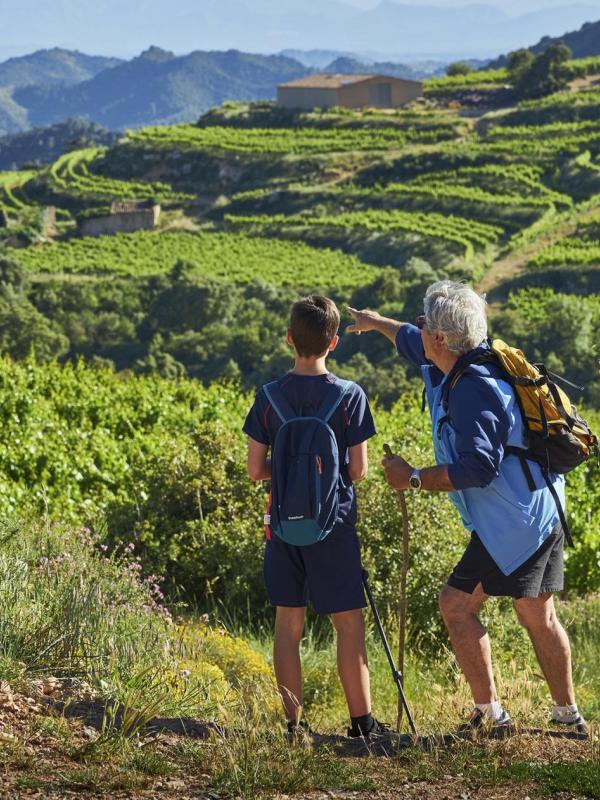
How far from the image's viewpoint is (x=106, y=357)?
48250 millimetres

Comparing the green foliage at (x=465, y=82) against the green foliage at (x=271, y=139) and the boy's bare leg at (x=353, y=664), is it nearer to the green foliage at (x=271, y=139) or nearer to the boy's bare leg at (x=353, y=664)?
the green foliage at (x=271, y=139)

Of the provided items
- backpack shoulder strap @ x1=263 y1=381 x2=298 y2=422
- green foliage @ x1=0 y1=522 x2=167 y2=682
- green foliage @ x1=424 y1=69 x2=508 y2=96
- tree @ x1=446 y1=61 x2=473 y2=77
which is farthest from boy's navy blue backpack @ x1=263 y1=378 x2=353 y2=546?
tree @ x1=446 y1=61 x2=473 y2=77

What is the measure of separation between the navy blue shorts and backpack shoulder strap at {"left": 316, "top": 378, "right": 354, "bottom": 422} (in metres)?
0.45

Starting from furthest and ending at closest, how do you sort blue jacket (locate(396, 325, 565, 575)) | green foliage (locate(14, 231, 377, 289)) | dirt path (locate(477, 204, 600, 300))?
green foliage (locate(14, 231, 377, 289))
dirt path (locate(477, 204, 600, 300))
blue jacket (locate(396, 325, 565, 575))

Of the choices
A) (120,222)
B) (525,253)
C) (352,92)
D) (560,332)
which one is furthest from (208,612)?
(352,92)

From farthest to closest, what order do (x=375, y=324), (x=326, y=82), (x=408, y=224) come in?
(x=326, y=82) < (x=408, y=224) < (x=375, y=324)

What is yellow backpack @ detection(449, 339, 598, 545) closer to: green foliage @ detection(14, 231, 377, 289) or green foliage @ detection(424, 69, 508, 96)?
green foliage @ detection(14, 231, 377, 289)

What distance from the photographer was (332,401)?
4281 mm

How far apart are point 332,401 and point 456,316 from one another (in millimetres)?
569

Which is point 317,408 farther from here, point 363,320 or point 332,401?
point 363,320

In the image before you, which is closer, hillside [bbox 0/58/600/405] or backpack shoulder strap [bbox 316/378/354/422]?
backpack shoulder strap [bbox 316/378/354/422]

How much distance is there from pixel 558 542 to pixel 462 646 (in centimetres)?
54

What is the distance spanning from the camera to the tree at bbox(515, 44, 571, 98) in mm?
84562

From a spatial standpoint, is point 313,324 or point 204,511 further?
point 204,511
